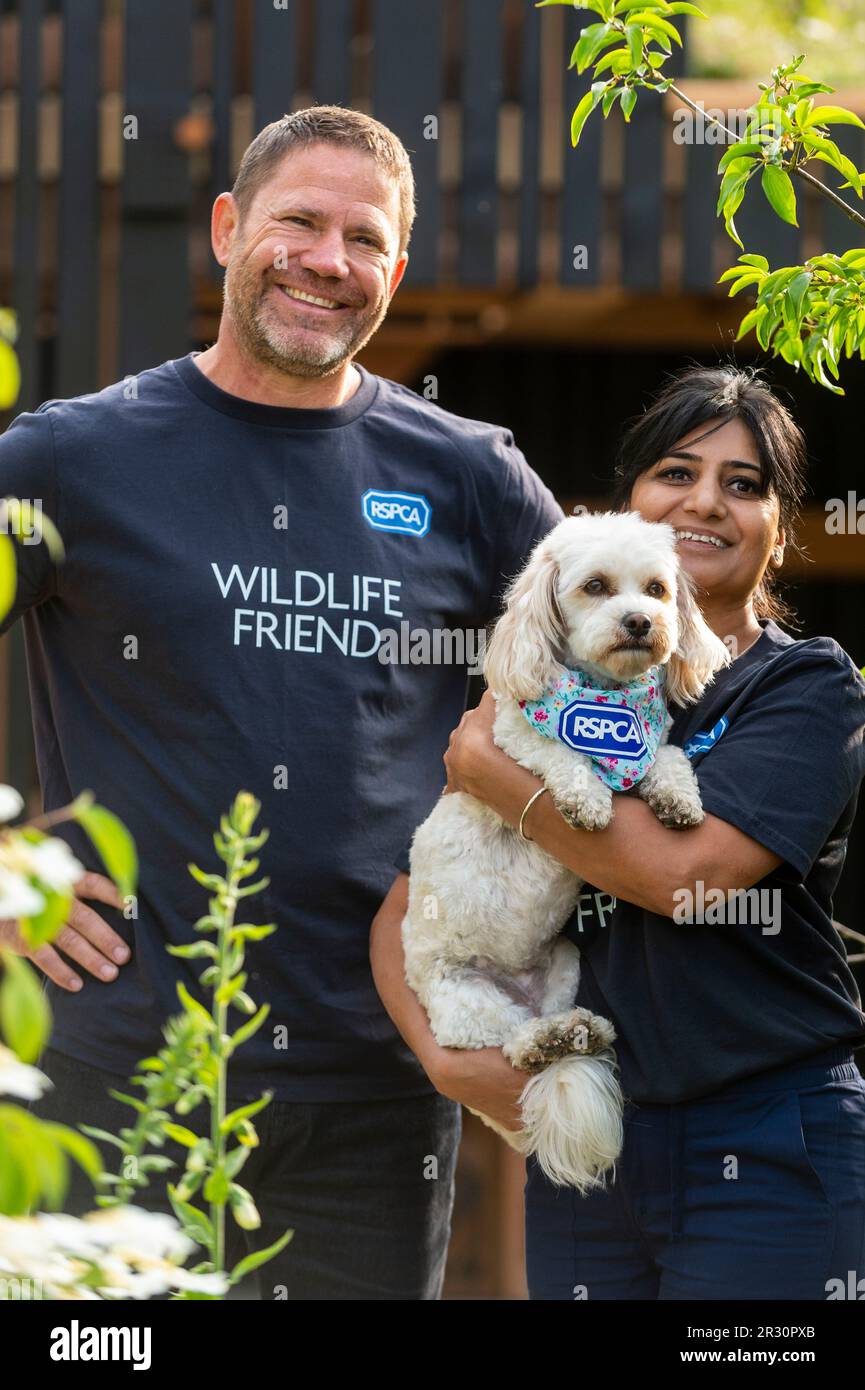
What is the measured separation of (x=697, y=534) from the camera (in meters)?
2.89

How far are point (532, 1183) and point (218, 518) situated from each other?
1.34 m

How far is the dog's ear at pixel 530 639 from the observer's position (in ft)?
9.30

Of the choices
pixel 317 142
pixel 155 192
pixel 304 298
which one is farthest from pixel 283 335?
pixel 155 192

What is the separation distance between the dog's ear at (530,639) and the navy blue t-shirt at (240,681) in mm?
335

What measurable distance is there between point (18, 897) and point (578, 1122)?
165cm

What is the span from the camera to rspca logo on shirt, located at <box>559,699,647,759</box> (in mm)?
2744

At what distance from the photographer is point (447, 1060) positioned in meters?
2.87

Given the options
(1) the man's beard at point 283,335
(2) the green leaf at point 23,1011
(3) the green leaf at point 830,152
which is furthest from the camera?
(1) the man's beard at point 283,335

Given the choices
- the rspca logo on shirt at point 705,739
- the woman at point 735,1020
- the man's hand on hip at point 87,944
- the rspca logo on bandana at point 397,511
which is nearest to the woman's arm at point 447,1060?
the woman at point 735,1020

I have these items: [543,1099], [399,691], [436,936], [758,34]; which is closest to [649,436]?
[399,691]

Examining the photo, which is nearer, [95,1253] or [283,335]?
[95,1253]

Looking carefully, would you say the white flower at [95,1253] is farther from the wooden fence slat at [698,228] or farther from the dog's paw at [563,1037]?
the wooden fence slat at [698,228]

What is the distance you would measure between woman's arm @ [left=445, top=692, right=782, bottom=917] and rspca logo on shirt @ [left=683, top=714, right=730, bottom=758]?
17 centimetres

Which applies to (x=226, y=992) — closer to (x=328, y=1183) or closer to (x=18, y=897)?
(x=18, y=897)
